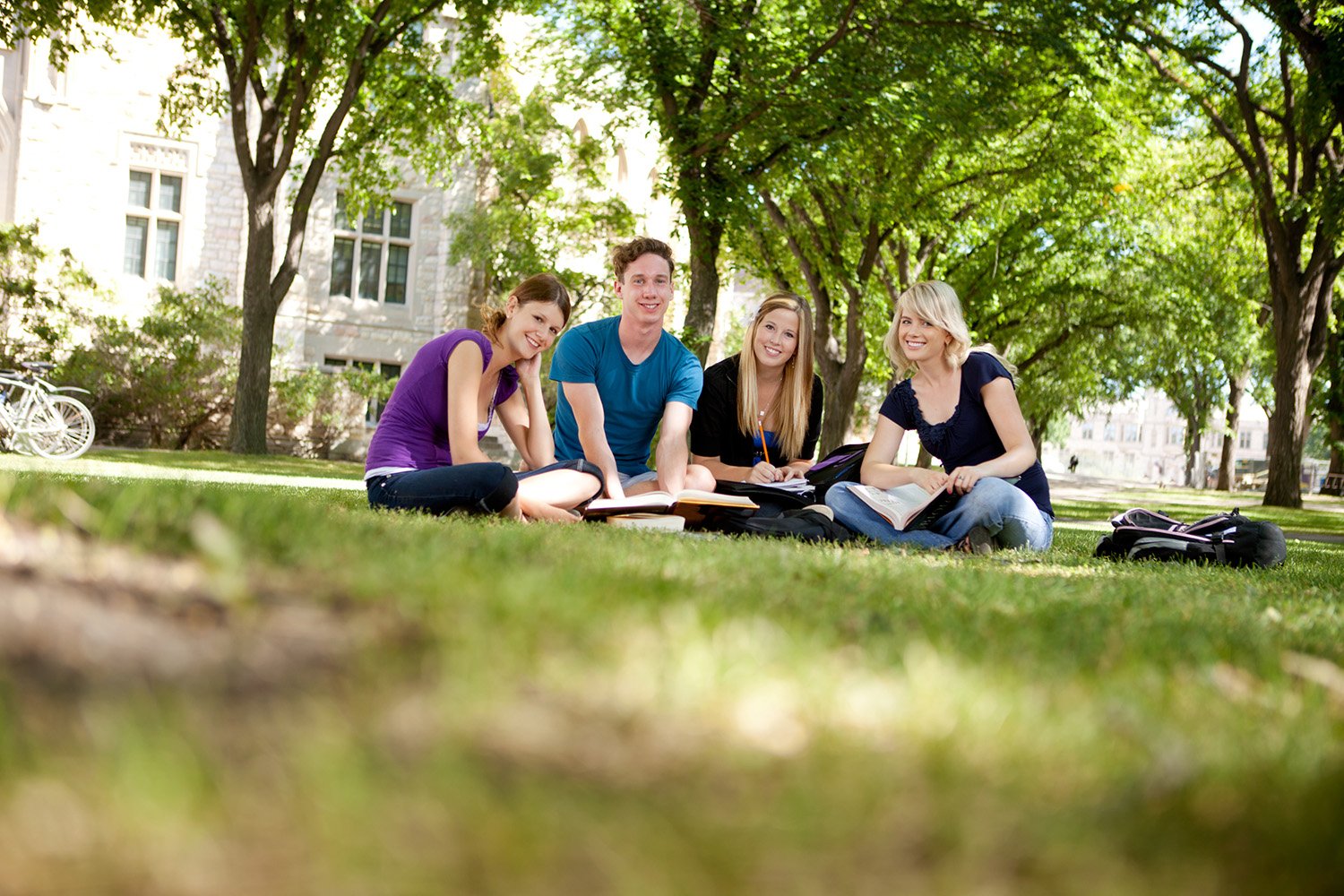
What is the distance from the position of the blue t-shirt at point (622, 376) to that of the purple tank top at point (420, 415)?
41 cm

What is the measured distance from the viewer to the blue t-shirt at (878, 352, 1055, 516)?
6977 mm

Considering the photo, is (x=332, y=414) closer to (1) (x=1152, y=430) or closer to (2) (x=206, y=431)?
(2) (x=206, y=431)

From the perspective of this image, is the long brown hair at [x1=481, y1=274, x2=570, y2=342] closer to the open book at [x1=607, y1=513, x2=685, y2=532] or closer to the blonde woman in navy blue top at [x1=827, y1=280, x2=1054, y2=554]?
the open book at [x1=607, y1=513, x2=685, y2=532]

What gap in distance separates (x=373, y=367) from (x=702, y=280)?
13956 mm

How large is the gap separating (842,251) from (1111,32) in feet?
36.8

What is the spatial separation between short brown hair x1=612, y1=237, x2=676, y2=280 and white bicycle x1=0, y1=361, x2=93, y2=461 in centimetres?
1079

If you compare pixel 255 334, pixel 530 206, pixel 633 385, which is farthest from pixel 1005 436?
pixel 530 206

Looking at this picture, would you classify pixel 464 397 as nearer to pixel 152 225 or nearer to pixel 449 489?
pixel 449 489

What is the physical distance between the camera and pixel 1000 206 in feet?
88.4

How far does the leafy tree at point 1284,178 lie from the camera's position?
747 inches

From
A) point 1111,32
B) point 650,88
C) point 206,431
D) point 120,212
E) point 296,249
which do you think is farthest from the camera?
point 120,212

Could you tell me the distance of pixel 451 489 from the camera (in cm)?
638

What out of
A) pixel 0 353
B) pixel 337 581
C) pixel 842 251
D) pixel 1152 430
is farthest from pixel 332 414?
pixel 1152 430

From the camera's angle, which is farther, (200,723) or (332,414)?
(332,414)
